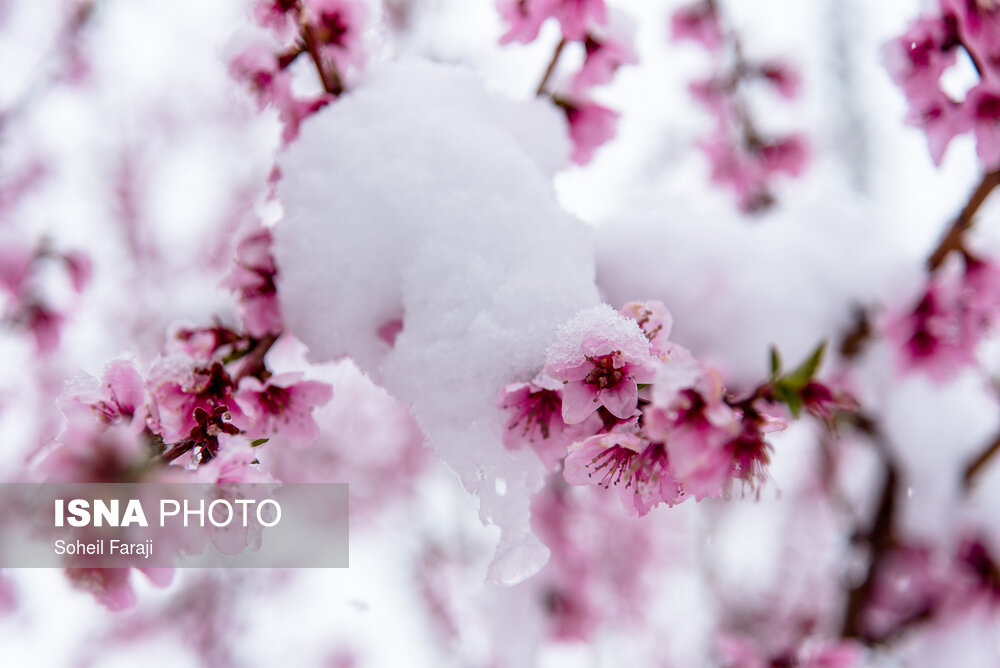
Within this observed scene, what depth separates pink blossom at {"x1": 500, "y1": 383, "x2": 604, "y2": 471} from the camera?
731 millimetres

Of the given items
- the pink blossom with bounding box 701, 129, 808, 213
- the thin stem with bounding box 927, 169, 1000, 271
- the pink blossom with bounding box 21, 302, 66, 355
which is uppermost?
the pink blossom with bounding box 701, 129, 808, 213

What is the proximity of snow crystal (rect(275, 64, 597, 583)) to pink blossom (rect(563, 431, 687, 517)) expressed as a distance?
0.08 m

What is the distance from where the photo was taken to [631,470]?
0.70 metres

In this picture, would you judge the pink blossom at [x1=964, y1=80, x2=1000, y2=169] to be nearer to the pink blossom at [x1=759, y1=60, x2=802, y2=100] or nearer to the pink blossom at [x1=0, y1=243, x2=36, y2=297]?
the pink blossom at [x1=759, y1=60, x2=802, y2=100]

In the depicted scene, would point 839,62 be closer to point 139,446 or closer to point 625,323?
point 625,323

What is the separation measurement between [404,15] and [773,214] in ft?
7.62

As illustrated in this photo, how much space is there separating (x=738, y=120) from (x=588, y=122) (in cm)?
123

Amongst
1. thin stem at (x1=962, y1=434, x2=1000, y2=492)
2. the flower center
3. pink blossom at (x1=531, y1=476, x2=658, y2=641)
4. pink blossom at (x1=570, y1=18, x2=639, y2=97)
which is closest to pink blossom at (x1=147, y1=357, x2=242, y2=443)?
the flower center

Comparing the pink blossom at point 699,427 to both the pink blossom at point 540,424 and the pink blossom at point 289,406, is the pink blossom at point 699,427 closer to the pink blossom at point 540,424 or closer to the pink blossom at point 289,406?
the pink blossom at point 540,424

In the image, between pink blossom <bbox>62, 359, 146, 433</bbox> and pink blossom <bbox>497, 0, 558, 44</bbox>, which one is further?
pink blossom <bbox>497, 0, 558, 44</bbox>

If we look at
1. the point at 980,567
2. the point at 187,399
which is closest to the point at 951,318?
the point at 980,567

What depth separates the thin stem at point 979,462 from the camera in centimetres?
152

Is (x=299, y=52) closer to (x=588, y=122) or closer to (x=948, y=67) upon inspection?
(x=588, y=122)

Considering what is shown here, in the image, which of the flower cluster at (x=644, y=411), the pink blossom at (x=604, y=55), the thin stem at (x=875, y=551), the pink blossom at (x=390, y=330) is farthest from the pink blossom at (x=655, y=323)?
the thin stem at (x=875, y=551)
